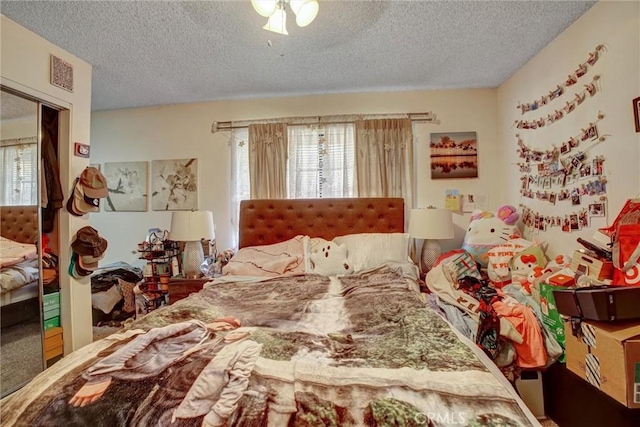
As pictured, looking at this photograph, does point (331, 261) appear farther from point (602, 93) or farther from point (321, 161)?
point (602, 93)

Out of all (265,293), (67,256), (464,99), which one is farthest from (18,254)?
(464,99)

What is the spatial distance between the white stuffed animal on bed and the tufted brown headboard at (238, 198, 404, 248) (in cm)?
38

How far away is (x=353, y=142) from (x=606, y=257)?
2.11 metres

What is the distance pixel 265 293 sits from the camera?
1.78m

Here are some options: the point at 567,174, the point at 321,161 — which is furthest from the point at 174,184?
the point at 567,174

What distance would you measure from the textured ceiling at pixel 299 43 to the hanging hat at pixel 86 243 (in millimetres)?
1434

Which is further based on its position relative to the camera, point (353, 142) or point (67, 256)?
point (353, 142)

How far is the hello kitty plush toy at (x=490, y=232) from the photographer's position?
2365mm

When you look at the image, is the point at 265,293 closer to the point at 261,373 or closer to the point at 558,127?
the point at 261,373

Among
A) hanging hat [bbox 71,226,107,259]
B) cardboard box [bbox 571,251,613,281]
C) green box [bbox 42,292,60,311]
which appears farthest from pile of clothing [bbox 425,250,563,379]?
green box [bbox 42,292,60,311]

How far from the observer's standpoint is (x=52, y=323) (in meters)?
2.17

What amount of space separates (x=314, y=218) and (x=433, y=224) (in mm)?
1143

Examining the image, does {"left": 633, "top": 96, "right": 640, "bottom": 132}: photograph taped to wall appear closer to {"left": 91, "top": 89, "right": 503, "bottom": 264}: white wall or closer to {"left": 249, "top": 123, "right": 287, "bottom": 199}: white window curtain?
{"left": 91, "top": 89, "right": 503, "bottom": 264}: white wall

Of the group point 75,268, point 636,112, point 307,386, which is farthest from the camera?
point 75,268
